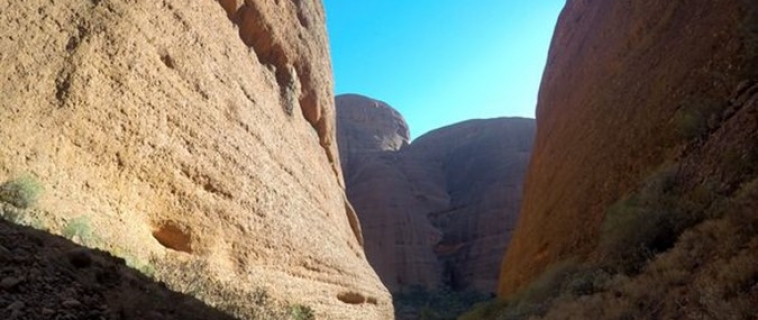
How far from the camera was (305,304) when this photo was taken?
14320 millimetres

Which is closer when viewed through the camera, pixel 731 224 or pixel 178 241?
pixel 731 224

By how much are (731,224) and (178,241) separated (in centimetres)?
893

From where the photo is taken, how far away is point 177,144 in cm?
1138

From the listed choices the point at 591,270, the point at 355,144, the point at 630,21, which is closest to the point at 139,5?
the point at 591,270

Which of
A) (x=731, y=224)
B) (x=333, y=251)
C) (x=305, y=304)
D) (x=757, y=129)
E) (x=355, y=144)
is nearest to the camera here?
(x=731, y=224)

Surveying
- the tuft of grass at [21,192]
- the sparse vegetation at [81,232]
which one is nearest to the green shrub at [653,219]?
the sparse vegetation at [81,232]

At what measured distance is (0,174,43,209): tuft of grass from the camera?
22.9 feet

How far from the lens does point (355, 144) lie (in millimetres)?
61406

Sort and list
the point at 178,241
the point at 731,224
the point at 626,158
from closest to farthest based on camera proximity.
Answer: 1. the point at 731,224
2. the point at 178,241
3. the point at 626,158

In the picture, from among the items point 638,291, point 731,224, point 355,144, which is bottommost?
point 638,291

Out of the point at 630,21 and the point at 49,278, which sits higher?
the point at 630,21

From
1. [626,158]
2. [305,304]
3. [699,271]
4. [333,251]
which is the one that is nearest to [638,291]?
[699,271]

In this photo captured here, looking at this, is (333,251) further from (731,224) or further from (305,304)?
(731,224)

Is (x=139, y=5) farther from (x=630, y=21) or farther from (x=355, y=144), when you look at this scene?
(x=355, y=144)
